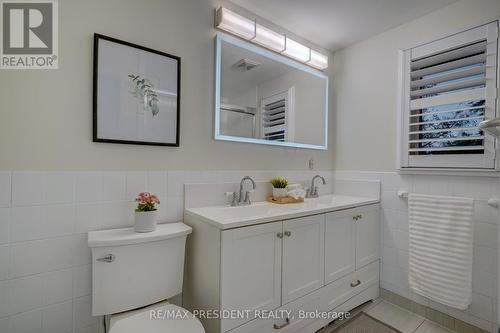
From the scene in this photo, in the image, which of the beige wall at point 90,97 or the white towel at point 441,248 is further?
the white towel at point 441,248

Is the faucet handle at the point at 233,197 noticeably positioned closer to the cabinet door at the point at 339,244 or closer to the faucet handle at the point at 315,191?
the cabinet door at the point at 339,244

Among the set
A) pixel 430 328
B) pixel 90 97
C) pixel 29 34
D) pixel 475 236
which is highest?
pixel 29 34

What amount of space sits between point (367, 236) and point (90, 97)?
84.9 inches

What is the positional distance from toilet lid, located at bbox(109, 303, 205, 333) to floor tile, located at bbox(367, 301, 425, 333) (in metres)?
1.48

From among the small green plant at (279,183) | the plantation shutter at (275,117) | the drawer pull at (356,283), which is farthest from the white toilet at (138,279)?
the drawer pull at (356,283)

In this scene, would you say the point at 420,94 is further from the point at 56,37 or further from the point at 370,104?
the point at 56,37

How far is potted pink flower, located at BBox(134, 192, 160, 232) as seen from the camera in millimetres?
1258

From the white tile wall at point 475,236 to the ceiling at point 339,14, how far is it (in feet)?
4.17

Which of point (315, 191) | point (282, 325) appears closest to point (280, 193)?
point (315, 191)

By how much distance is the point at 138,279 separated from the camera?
1213 mm

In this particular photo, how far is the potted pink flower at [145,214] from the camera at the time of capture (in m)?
1.26

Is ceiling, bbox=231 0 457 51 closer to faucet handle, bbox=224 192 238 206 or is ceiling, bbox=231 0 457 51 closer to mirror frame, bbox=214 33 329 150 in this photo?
mirror frame, bbox=214 33 329 150

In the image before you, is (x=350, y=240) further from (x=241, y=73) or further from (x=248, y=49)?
(x=248, y=49)

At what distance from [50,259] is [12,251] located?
15cm
